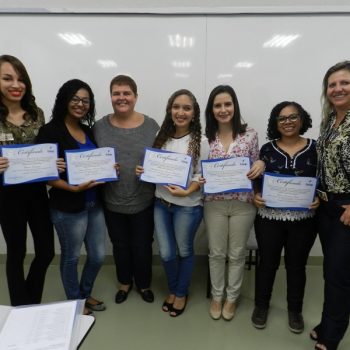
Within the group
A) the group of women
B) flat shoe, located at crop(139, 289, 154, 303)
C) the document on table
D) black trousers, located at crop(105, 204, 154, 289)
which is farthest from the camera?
flat shoe, located at crop(139, 289, 154, 303)

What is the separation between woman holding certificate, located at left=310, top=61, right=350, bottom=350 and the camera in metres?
1.49

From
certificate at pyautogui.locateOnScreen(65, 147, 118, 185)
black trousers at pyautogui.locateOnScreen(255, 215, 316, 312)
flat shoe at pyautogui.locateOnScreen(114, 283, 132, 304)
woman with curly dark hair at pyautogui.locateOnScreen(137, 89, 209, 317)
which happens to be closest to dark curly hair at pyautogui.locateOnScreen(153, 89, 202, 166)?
woman with curly dark hair at pyautogui.locateOnScreen(137, 89, 209, 317)

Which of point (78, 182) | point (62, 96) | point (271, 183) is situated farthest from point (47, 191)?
point (271, 183)

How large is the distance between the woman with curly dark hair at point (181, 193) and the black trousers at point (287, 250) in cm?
46

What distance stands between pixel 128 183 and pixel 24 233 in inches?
28.3

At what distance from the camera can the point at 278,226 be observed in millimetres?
1834

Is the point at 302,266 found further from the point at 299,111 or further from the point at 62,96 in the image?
the point at 62,96

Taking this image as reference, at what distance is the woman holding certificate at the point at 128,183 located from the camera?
1914 mm

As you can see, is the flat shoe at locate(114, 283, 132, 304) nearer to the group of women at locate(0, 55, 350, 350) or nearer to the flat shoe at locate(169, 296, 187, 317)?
the group of women at locate(0, 55, 350, 350)

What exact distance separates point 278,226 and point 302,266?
1.10 feet

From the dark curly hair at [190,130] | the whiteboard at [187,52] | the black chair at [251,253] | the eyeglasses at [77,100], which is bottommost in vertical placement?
the black chair at [251,253]

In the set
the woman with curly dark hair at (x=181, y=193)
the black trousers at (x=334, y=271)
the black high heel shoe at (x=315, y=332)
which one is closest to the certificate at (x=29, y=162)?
the woman with curly dark hair at (x=181, y=193)

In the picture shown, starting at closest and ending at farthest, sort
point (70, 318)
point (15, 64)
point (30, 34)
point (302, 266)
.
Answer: point (70, 318), point (15, 64), point (302, 266), point (30, 34)

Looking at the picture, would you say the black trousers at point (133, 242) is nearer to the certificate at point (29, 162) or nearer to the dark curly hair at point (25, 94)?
the certificate at point (29, 162)
